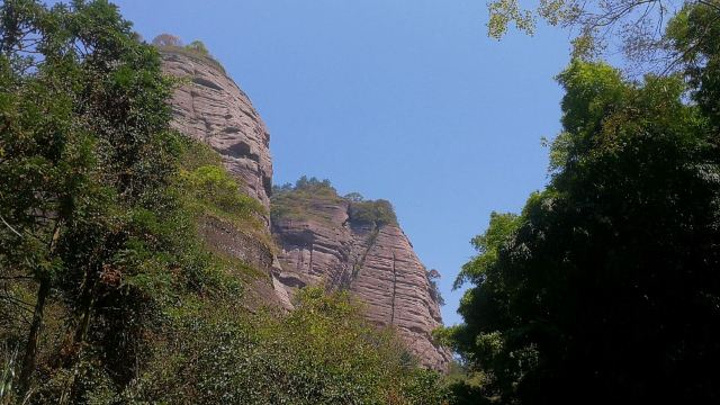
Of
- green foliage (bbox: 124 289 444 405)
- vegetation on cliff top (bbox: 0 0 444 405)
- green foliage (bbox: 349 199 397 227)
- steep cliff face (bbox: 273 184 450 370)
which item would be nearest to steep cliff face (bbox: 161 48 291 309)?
steep cliff face (bbox: 273 184 450 370)

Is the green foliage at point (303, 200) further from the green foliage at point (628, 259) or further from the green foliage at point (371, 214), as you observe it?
the green foliage at point (628, 259)

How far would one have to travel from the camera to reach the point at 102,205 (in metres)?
9.08

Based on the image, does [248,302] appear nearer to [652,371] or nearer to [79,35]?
[79,35]

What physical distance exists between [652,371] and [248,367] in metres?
8.00

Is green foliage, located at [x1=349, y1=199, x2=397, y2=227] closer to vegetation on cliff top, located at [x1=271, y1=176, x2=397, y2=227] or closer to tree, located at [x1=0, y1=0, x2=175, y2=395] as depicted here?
vegetation on cliff top, located at [x1=271, y1=176, x2=397, y2=227]

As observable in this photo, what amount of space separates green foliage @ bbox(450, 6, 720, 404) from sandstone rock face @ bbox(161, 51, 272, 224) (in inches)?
1615

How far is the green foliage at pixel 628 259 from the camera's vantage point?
10.1 meters

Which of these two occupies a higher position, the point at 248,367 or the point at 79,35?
the point at 79,35

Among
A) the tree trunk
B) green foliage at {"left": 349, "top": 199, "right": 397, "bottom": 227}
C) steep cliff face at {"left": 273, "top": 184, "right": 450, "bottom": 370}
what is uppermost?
green foliage at {"left": 349, "top": 199, "right": 397, "bottom": 227}

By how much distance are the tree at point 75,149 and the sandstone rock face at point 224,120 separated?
128 ft

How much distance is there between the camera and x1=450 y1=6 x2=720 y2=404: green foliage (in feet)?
33.1

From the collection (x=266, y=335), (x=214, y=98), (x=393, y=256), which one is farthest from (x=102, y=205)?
(x=393, y=256)

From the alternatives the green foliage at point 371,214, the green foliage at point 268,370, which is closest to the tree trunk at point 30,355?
the green foliage at point 268,370

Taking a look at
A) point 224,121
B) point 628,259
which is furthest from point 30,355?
point 224,121
